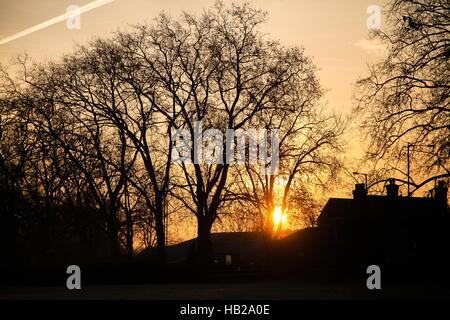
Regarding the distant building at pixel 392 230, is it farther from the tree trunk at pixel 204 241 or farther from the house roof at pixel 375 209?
the tree trunk at pixel 204 241

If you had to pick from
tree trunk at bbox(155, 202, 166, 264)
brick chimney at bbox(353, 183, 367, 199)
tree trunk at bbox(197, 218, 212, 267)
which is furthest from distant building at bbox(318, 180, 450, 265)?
tree trunk at bbox(155, 202, 166, 264)

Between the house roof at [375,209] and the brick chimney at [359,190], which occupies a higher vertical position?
the brick chimney at [359,190]

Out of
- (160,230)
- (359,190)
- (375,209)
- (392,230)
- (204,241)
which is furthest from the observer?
(375,209)

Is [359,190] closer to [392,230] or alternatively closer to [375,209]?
[375,209]

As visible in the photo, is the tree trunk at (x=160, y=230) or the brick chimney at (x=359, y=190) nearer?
the tree trunk at (x=160, y=230)

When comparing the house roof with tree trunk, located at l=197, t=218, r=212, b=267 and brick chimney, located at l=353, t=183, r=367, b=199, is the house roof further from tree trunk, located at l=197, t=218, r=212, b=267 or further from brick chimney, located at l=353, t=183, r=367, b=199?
tree trunk, located at l=197, t=218, r=212, b=267

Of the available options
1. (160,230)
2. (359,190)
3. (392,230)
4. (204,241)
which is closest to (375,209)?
(359,190)

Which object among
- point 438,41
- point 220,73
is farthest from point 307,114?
point 438,41

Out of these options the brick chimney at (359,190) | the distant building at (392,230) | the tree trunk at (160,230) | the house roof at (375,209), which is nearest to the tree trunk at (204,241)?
the tree trunk at (160,230)

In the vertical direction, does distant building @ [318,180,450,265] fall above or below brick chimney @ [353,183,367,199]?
below
